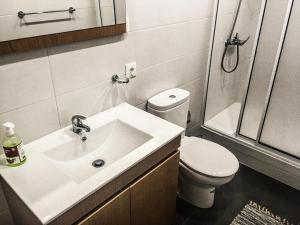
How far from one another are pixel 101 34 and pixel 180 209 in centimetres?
133

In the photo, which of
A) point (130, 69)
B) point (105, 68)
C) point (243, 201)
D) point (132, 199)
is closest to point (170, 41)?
point (130, 69)

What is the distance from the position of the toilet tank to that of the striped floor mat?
76 cm

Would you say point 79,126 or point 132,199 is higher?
point 79,126

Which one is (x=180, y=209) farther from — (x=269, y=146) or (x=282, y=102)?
(x=282, y=102)

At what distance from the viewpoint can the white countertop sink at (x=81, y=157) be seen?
865mm

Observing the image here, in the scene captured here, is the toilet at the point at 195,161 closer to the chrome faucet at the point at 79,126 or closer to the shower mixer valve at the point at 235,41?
the chrome faucet at the point at 79,126

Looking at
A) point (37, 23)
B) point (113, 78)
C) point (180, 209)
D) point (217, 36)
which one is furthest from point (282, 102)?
point (37, 23)

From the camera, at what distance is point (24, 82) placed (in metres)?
1.05

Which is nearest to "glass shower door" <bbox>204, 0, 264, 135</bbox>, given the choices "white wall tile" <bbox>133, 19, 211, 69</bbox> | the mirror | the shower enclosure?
the shower enclosure

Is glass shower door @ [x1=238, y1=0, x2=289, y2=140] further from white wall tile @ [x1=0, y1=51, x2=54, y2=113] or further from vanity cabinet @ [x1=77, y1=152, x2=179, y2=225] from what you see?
white wall tile @ [x1=0, y1=51, x2=54, y2=113]

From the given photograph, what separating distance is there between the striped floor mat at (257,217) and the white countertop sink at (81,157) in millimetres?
951

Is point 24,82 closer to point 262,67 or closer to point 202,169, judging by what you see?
point 202,169

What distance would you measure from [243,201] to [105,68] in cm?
141

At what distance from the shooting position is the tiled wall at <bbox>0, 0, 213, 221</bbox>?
3.47 ft
